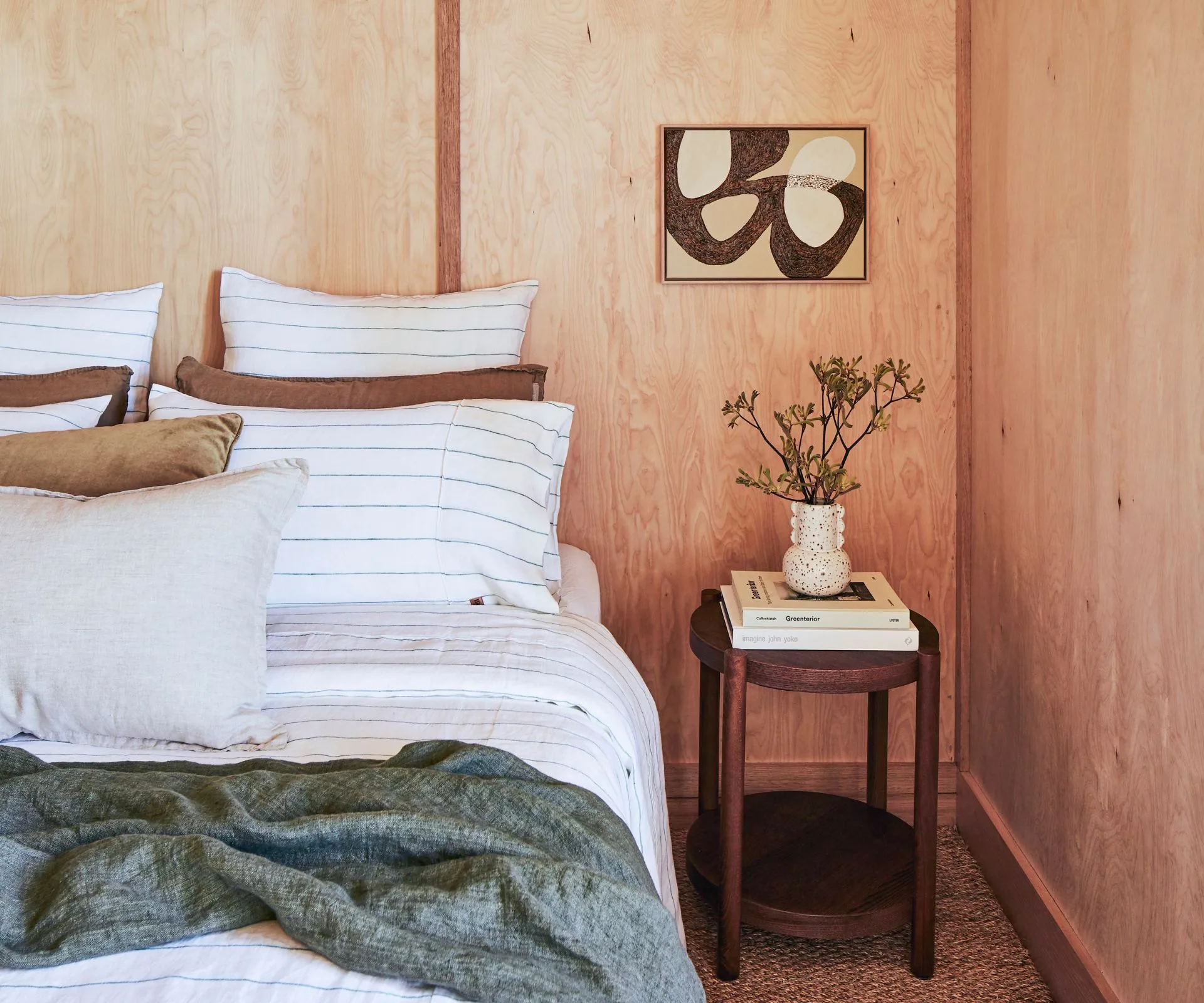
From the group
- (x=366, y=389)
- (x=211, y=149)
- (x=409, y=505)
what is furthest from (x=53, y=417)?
(x=211, y=149)

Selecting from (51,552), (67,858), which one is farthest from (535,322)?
(67,858)

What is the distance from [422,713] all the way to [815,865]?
38.2 inches

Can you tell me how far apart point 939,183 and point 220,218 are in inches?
64.0

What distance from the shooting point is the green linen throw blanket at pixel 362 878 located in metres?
0.77

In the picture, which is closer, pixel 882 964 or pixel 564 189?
pixel 882 964

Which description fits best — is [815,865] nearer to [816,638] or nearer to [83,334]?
[816,638]

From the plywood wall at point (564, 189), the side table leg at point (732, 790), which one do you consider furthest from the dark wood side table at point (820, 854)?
the plywood wall at point (564, 189)

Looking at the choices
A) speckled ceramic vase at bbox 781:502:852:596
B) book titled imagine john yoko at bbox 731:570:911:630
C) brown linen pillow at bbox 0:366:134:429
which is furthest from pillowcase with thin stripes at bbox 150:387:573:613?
speckled ceramic vase at bbox 781:502:852:596

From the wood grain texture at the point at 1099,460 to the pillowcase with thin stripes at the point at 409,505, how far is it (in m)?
0.90

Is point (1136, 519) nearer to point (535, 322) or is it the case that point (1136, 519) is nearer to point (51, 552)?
point (535, 322)

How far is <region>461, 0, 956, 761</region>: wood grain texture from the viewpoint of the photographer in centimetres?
218

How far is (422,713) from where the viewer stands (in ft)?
4.23

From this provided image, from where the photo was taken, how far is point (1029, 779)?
187 cm

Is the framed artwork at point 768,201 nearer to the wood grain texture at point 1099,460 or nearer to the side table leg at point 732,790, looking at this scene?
the wood grain texture at point 1099,460
